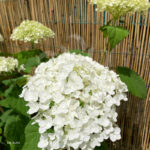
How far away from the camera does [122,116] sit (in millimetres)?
1327

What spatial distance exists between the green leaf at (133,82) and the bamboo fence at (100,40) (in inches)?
7.9

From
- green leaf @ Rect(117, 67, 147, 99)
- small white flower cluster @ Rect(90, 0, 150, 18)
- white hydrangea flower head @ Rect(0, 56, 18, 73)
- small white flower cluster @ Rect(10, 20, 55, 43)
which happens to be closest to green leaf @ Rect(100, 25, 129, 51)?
small white flower cluster @ Rect(90, 0, 150, 18)

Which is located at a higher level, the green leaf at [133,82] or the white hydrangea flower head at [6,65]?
the white hydrangea flower head at [6,65]

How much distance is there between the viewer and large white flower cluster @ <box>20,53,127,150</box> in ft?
1.67

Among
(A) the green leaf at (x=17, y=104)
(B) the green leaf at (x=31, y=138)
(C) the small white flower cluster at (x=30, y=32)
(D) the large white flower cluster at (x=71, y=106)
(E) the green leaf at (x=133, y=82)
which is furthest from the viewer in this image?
(C) the small white flower cluster at (x=30, y=32)

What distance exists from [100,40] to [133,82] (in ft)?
1.42

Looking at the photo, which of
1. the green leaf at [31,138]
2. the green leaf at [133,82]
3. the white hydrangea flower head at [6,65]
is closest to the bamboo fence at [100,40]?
the green leaf at [133,82]

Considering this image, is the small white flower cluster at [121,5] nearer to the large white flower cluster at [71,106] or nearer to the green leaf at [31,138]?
the large white flower cluster at [71,106]

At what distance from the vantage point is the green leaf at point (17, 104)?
762 mm

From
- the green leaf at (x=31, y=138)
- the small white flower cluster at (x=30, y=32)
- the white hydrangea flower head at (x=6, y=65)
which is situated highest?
the small white flower cluster at (x=30, y=32)

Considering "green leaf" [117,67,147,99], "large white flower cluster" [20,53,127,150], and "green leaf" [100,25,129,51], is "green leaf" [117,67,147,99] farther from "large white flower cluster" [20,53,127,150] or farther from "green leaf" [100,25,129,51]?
"large white flower cluster" [20,53,127,150]

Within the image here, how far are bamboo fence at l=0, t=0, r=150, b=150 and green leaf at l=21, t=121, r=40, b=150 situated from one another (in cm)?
76

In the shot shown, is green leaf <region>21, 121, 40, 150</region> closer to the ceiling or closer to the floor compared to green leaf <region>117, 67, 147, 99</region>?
closer to the floor

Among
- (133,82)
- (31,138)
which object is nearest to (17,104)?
(31,138)
